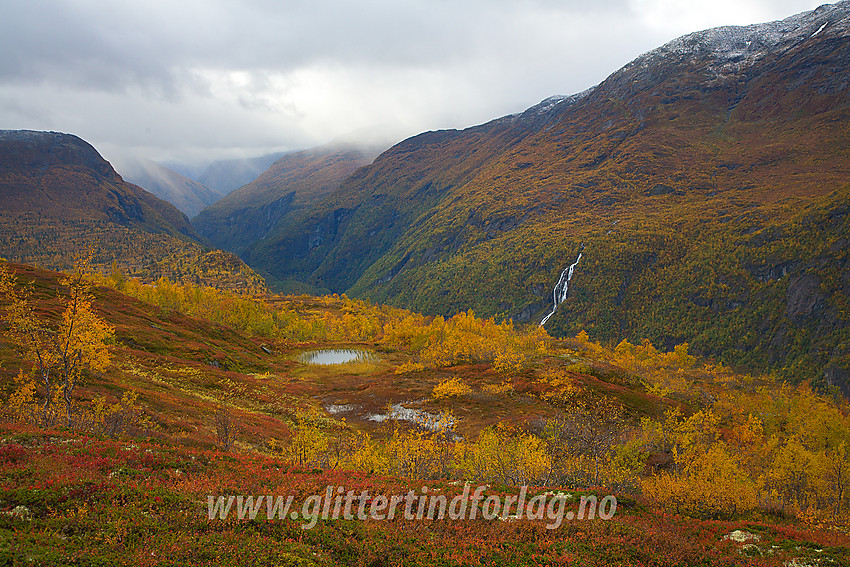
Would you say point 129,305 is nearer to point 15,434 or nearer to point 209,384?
point 209,384

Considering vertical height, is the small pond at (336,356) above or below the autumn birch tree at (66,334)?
below

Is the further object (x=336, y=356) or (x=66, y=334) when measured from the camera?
(x=336, y=356)

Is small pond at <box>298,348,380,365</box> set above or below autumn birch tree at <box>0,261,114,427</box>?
below

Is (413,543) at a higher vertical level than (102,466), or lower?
lower

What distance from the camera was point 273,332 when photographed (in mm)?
145000

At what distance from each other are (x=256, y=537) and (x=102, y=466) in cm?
878

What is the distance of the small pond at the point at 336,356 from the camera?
119312 millimetres

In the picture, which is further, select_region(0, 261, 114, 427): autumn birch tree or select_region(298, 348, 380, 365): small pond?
select_region(298, 348, 380, 365): small pond

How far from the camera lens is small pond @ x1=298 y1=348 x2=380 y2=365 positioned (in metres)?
119

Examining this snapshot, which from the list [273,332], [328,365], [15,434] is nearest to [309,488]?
[15,434]

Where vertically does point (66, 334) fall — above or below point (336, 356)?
above

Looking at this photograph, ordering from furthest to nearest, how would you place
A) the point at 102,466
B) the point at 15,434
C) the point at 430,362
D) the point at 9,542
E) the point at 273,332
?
the point at 273,332
the point at 430,362
the point at 15,434
the point at 102,466
the point at 9,542

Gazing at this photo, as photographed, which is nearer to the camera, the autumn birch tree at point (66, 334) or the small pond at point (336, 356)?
the autumn birch tree at point (66, 334)

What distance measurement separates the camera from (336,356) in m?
128
